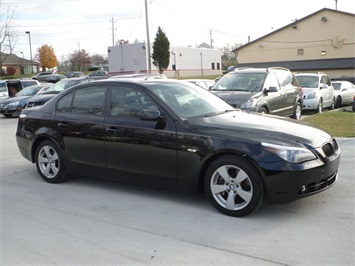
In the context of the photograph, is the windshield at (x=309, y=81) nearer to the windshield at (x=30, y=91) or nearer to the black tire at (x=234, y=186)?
the windshield at (x=30, y=91)

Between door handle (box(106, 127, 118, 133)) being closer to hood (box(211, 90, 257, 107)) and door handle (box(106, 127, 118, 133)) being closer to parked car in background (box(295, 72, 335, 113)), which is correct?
hood (box(211, 90, 257, 107))

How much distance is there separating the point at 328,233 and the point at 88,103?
364 centimetres

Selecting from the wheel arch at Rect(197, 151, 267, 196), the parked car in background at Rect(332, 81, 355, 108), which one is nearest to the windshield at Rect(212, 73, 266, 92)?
the wheel arch at Rect(197, 151, 267, 196)

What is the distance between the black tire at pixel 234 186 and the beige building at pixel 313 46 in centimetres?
3746

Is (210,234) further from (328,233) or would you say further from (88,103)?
(88,103)

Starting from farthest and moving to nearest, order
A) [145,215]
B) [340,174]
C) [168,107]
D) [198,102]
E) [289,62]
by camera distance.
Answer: [289,62] < [340,174] < [198,102] < [168,107] < [145,215]

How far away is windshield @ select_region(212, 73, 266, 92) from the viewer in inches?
400

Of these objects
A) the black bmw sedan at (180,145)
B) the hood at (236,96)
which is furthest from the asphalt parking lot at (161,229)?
the hood at (236,96)

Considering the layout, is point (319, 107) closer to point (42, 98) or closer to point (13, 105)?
point (42, 98)

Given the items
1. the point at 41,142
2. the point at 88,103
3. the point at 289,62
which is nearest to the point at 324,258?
the point at 88,103

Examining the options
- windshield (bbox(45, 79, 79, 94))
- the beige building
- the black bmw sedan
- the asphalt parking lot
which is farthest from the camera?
the beige building

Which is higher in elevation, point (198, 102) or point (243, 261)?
point (198, 102)

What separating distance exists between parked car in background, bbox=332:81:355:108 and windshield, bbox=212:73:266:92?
8.98m

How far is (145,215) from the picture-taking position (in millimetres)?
4664
